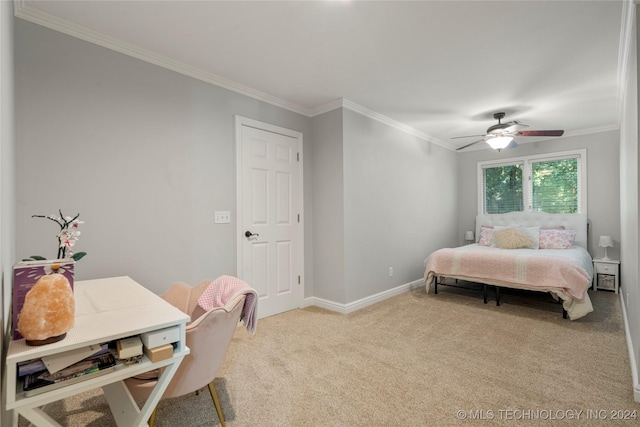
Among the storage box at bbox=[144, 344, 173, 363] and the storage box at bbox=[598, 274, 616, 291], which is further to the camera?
the storage box at bbox=[598, 274, 616, 291]

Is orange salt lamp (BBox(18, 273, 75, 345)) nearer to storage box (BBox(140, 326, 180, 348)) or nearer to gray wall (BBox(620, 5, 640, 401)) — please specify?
storage box (BBox(140, 326, 180, 348))

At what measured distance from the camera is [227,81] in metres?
3.07

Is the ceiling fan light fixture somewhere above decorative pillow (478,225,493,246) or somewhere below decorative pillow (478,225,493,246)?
above

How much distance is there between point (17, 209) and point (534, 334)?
4.18 meters

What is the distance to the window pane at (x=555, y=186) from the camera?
16.7ft

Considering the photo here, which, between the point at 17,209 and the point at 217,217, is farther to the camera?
the point at 217,217

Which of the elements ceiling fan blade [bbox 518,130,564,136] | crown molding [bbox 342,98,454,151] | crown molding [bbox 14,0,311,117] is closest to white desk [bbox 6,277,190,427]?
crown molding [bbox 14,0,311,117]

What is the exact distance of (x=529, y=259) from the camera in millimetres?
3523

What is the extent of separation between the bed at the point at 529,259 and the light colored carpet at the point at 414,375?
0.36 meters

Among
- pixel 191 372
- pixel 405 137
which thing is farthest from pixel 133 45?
pixel 405 137

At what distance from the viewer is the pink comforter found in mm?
3209

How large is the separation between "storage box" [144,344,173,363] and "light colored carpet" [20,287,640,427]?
2.57 ft

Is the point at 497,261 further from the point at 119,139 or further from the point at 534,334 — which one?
the point at 119,139

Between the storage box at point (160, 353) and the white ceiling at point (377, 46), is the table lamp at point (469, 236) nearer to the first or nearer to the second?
the white ceiling at point (377, 46)
